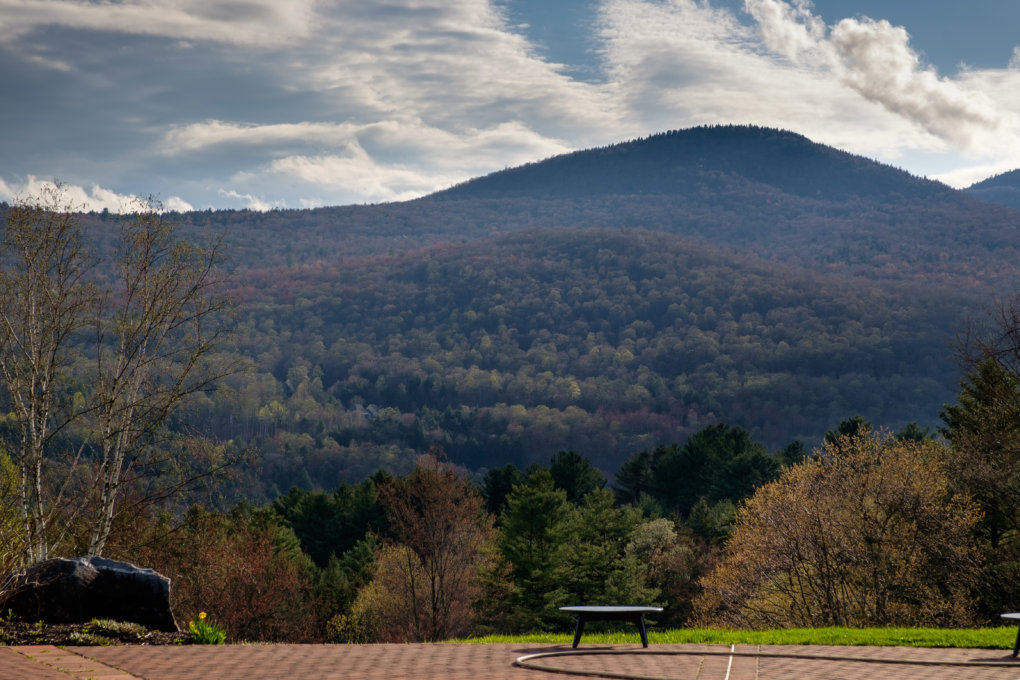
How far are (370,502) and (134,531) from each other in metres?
43.2

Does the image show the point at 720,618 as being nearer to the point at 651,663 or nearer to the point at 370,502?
the point at 651,663

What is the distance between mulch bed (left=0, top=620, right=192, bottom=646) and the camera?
13.0 metres

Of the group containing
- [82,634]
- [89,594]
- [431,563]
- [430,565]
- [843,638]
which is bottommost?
[430,565]

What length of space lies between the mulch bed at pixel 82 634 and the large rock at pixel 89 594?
28 cm

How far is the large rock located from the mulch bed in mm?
277

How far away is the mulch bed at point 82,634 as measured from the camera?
1303 centimetres

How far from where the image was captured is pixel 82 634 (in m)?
13.3

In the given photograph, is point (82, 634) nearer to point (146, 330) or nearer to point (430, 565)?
point (146, 330)

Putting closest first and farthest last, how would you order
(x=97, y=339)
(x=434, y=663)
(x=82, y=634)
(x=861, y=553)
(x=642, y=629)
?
(x=434, y=663)
(x=82, y=634)
(x=642, y=629)
(x=97, y=339)
(x=861, y=553)

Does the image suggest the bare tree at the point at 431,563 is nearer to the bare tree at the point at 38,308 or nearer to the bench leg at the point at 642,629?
the bare tree at the point at 38,308

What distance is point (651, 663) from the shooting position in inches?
492

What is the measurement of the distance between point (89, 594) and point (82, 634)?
1073 millimetres

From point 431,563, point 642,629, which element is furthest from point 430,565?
point 642,629

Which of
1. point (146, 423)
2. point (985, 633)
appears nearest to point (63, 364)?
point (146, 423)
